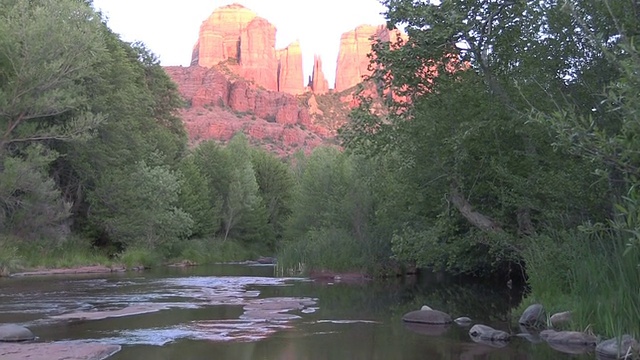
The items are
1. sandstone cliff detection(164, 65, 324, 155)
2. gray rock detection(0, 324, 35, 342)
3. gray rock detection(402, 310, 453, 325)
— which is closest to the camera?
gray rock detection(0, 324, 35, 342)

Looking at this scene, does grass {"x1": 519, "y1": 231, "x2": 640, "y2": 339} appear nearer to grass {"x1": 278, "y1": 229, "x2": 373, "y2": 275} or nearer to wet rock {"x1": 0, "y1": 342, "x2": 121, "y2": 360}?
wet rock {"x1": 0, "y1": 342, "x2": 121, "y2": 360}

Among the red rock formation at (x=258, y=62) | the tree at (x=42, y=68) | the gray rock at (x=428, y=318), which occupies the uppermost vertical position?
the red rock formation at (x=258, y=62)

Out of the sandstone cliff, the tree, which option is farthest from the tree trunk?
the sandstone cliff

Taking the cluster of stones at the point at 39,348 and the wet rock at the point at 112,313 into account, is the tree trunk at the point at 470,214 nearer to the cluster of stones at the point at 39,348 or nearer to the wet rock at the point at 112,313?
the wet rock at the point at 112,313

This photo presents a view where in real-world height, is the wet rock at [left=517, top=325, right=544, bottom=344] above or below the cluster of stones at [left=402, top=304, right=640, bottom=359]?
below

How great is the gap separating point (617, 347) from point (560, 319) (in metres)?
3.39

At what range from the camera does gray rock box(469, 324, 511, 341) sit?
1439cm

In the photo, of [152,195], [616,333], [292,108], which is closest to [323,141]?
[292,108]

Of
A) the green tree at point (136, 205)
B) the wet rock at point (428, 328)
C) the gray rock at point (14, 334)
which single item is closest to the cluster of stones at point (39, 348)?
the gray rock at point (14, 334)

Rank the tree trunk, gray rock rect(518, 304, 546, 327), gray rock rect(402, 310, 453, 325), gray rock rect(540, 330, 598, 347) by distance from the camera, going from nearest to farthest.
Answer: gray rock rect(540, 330, 598, 347) < gray rock rect(518, 304, 546, 327) < gray rock rect(402, 310, 453, 325) < the tree trunk

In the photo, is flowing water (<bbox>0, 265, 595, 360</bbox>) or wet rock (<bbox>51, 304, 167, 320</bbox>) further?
wet rock (<bbox>51, 304, 167, 320</bbox>)

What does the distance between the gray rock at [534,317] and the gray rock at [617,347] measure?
365 centimetres

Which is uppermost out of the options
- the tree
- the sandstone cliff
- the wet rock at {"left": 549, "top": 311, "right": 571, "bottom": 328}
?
the sandstone cliff

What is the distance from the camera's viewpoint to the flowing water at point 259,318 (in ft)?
41.9
